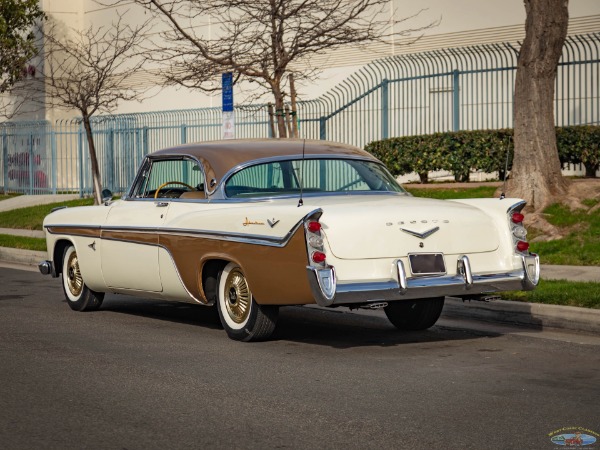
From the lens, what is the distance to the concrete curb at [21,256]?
63.1 feet

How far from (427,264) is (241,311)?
1.69 m

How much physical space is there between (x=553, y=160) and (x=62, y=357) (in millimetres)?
10469


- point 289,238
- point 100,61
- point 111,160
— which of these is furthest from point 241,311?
point 100,61

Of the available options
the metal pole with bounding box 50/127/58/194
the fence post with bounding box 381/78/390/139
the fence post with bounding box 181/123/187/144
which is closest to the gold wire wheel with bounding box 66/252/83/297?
the fence post with bounding box 381/78/390/139

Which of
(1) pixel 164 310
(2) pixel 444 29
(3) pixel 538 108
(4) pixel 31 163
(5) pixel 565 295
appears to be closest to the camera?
(5) pixel 565 295

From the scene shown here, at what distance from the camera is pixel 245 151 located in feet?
34.5

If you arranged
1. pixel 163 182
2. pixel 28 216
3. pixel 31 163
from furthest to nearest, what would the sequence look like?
1. pixel 31 163
2. pixel 28 216
3. pixel 163 182

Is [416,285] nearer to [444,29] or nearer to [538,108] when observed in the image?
[538,108]

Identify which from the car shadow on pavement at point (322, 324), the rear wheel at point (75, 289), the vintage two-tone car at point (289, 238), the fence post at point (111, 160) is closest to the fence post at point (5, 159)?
the fence post at point (111, 160)

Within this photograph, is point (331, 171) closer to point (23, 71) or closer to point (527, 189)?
point (527, 189)

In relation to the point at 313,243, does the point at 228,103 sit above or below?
above

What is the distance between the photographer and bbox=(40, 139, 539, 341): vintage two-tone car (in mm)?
8922

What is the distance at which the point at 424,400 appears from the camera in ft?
23.8

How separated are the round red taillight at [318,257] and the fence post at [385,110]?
1647 cm
